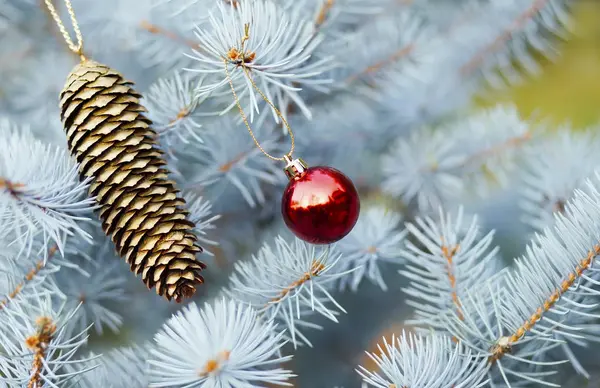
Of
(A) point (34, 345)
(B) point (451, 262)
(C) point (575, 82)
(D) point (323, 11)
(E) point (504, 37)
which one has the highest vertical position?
(C) point (575, 82)

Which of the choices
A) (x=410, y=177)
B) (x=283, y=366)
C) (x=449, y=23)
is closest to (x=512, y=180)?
(x=410, y=177)

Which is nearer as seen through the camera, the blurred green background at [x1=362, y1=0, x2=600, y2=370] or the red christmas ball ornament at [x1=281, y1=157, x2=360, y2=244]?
the red christmas ball ornament at [x1=281, y1=157, x2=360, y2=244]

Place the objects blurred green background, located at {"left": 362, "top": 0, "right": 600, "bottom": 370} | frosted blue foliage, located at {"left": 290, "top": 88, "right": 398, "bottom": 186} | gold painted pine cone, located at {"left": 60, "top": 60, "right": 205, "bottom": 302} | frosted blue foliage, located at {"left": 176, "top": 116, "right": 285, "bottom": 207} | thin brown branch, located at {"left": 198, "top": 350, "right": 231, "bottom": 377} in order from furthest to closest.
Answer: blurred green background, located at {"left": 362, "top": 0, "right": 600, "bottom": 370}
frosted blue foliage, located at {"left": 290, "top": 88, "right": 398, "bottom": 186}
frosted blue foliage, located at {"left": 176, "top": 116, "right": 285, "bottom": 207}
gold painted pine cone, located at {"left": 60, "top": 60, "right": 205, "bottom": 302}
thin brown branch, located at {"left": 198, "top": 350, "right": 231, "bottom": 377}

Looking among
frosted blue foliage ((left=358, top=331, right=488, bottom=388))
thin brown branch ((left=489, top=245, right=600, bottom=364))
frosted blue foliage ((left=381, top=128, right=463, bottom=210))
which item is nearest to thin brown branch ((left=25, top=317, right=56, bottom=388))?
frosted blue foliage ((left=358, top=331, right=488, bottom=388))

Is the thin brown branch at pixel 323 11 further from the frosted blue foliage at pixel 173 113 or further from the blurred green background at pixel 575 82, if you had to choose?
the blurred green background at pixel 575 82

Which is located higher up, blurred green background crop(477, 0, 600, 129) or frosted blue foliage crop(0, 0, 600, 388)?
blurred green background crop(477, 0, 600, 129)

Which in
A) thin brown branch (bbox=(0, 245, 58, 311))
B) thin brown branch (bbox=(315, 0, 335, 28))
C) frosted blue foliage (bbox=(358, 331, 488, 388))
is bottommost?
thin brown branch (bbox=(0, 245, 58, 311))

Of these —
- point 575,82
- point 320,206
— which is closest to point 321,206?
point 320,206

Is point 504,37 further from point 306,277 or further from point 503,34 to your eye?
point 306,277

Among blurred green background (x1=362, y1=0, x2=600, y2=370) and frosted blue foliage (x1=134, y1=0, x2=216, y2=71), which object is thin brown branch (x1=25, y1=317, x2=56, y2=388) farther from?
blurred green background (x1=362, y1=0, x2=600, y2=370)
